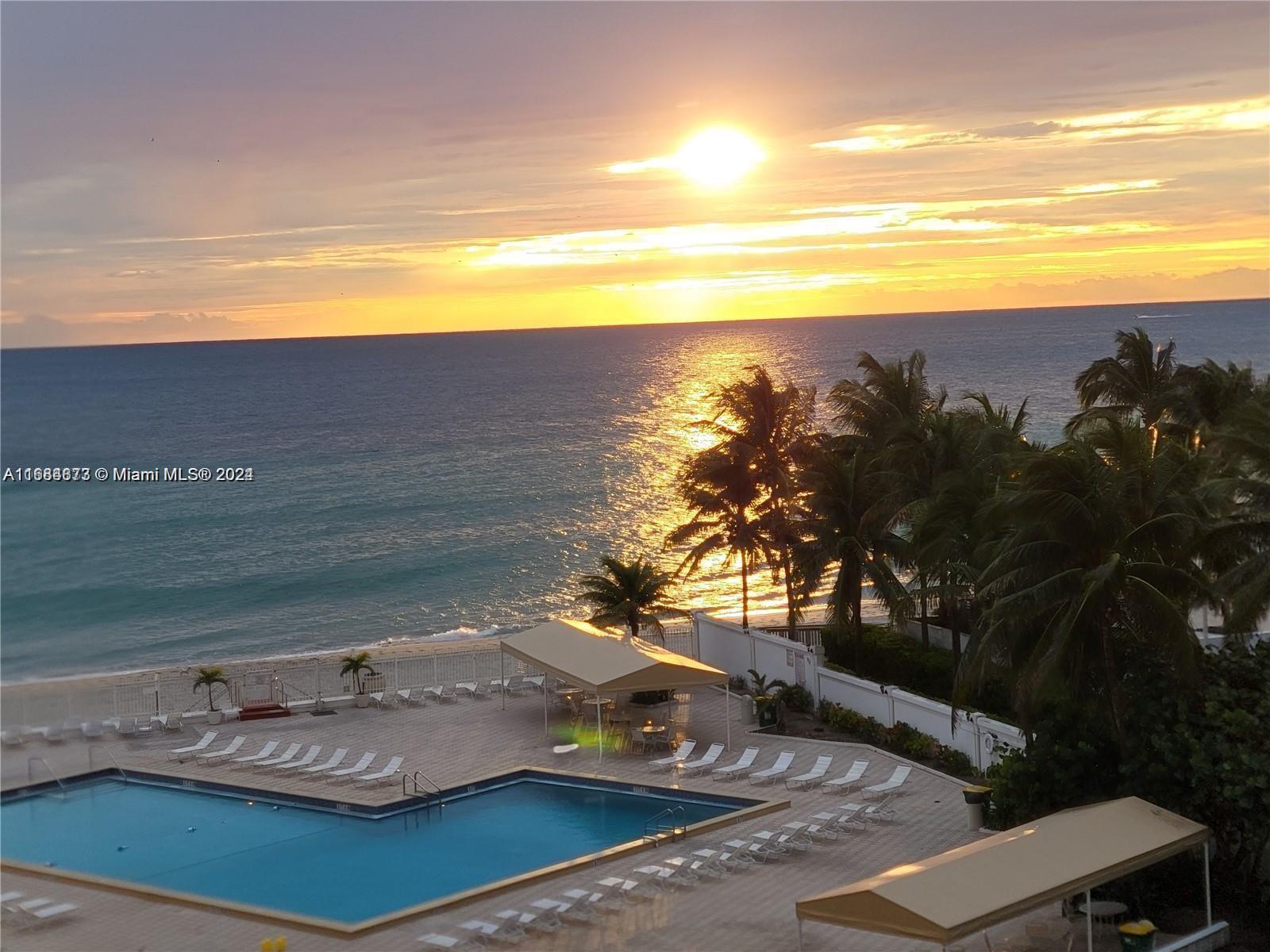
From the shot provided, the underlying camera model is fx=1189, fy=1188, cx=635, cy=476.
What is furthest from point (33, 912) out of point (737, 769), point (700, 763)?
point (737, 769)

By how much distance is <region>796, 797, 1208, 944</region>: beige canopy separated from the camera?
422 inches

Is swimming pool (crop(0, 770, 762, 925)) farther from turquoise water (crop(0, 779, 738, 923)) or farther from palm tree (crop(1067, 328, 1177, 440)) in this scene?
palm tree (crop(1067, 328, 1177, 440))

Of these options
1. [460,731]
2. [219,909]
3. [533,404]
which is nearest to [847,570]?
[460,731]

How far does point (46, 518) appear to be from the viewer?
18.9 metres

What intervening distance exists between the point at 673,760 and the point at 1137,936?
30.4 ft

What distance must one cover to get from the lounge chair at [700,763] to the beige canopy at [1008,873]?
26.8 feet

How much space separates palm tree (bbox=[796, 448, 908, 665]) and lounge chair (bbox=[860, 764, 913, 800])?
20.6ft

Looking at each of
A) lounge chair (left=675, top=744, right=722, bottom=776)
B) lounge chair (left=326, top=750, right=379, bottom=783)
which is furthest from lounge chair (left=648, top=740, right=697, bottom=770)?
lounge chair (left=326, top=750, right=379, bottom=783)

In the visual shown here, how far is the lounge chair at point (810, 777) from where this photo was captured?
61.9 feet

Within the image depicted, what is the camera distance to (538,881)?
15.4 meters

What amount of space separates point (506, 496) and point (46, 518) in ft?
192

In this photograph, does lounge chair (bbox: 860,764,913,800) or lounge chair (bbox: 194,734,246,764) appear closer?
lounge chair (bbox: 860,764,913,800)

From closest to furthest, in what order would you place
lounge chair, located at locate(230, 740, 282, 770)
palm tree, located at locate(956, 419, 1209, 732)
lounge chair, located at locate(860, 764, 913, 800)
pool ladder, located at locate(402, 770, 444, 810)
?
1. palm tree, located at locate(956, 419, 1209, 732)
2. lounge chair, located at locate(860, 764, 913, 800)
3. pool ladder, located at locate(402, 770, 444, 810)
4. lounge chair, located at locate(230, 740, 282, 770)

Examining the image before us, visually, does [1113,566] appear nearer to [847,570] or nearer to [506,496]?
[847,570]
